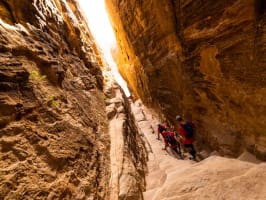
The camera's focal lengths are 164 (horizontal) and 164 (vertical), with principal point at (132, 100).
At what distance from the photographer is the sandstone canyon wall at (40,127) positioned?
6.66 feet

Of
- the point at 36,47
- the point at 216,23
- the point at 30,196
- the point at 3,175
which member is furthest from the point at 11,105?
the point at 216,23

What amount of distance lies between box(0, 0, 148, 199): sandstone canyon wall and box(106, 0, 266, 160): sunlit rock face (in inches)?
155

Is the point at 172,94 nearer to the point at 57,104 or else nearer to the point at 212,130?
the point at 212,130

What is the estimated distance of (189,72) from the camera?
688cm

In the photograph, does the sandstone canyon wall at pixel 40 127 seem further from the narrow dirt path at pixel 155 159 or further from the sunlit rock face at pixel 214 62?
the sunlit rock face at pixel 214 62

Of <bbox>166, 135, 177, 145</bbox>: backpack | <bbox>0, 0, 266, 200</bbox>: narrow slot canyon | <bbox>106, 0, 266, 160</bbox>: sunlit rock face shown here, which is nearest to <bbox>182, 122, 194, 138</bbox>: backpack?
<bbox>0, 0, 266, 200</bbox>: narrow slot canyon

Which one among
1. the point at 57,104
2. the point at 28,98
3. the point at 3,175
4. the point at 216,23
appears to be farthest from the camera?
the point at 216,23

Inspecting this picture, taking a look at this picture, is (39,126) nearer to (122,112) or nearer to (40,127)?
(40,127)

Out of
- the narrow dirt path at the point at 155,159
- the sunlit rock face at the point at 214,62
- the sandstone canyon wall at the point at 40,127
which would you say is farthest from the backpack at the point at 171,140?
the sandstone canyon wall at the point at 40,127

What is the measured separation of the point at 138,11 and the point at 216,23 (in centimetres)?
440

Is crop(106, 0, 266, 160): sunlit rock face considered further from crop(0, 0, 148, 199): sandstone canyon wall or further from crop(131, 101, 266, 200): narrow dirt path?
crop(0, 0, 148, 199): sandstone canyon wall

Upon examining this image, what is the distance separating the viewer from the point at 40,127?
261 cm

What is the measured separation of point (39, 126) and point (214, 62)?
17.7 feet

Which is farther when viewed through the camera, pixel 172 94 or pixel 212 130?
pixel 172 94
